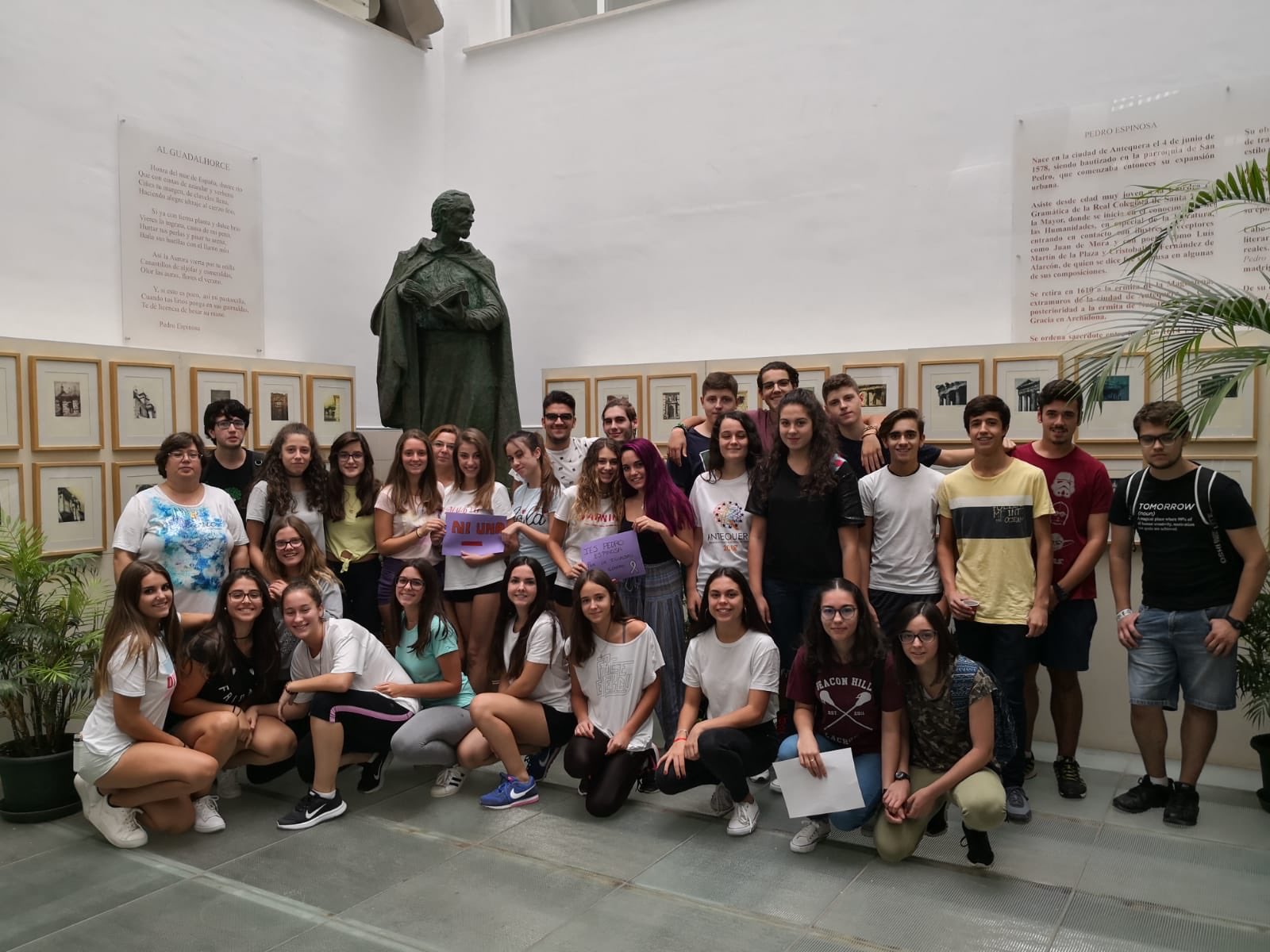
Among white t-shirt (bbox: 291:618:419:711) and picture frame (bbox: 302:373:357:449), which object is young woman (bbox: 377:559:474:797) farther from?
picture frame (bbox: 302:373:357:449)

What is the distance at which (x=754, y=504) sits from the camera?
441 cm

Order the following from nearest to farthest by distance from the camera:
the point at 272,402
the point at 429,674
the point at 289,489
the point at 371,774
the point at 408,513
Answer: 1. the point at 371,774
2. the point at 429,674
3. the point at 289,489
4. the point at 408,513
5. the point at 272,402

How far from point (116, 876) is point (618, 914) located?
1.88 meters

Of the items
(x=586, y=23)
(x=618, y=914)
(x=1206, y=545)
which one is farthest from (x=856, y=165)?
(x=618, y=914)

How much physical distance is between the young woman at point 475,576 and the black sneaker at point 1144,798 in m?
2.95

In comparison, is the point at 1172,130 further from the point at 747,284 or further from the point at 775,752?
the point at 775,752

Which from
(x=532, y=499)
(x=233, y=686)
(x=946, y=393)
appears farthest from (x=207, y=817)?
(x=946, y=393)

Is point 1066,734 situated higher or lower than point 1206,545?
lower

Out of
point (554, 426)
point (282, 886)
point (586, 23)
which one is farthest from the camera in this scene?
point (586, 23)

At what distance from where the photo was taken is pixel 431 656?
459cm

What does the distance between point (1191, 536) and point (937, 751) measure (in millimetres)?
1439

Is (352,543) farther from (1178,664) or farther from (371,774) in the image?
(1178,664)

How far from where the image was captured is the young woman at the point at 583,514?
4.60 m

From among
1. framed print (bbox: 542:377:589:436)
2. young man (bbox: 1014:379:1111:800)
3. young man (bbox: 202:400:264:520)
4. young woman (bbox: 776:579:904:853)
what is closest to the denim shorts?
young man (bbox: 1014:379:1111:800)
